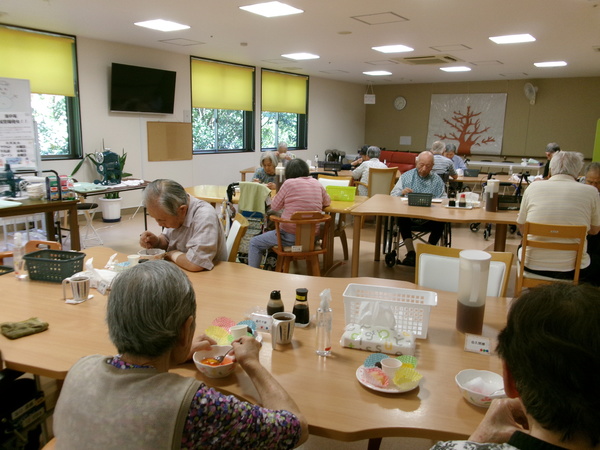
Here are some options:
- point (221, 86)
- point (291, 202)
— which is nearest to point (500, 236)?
point (291, 202)

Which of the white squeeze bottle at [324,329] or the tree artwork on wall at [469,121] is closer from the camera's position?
the white squeeze bottle at [324,329]

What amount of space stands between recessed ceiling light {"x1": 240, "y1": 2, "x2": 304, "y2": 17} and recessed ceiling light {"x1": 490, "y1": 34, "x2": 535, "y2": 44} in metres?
2.97

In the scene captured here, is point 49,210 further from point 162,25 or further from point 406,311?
point 406,311

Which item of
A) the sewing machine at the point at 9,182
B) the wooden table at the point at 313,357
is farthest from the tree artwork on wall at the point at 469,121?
the wooden table at the point at 313,357

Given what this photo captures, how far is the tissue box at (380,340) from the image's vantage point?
5.26 feet

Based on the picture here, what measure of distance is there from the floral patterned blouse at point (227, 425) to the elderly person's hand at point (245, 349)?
288mm

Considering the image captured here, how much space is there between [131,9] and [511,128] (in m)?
9.76

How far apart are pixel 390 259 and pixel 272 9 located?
9.67 ft

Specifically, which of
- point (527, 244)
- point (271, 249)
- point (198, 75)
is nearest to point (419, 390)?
point (527, 244)

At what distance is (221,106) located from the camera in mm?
9203

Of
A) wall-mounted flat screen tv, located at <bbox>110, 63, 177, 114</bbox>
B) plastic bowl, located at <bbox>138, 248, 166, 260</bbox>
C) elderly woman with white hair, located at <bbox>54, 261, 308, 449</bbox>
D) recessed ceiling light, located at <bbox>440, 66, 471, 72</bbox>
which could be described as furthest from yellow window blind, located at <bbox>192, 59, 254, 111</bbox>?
elderly woman with white hair, located at <bbox>54, 261, 308, 449</bbox>

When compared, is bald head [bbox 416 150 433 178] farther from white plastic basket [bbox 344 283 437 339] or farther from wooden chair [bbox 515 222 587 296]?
white plastic basket [bbox 344 283 437 339]

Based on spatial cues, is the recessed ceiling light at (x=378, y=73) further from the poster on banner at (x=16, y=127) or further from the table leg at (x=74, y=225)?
the table leg at (x=74, y=225)

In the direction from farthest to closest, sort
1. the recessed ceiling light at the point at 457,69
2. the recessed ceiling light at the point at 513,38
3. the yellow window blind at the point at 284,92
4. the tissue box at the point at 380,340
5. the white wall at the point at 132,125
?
the yellow window blind at the point at 284,92, the recessed ceiling light at the point at 457,69, the white wall at the point at 132,125, the recessed ceiling light at the point at 513,38, the tissue box at the point at 380,340
